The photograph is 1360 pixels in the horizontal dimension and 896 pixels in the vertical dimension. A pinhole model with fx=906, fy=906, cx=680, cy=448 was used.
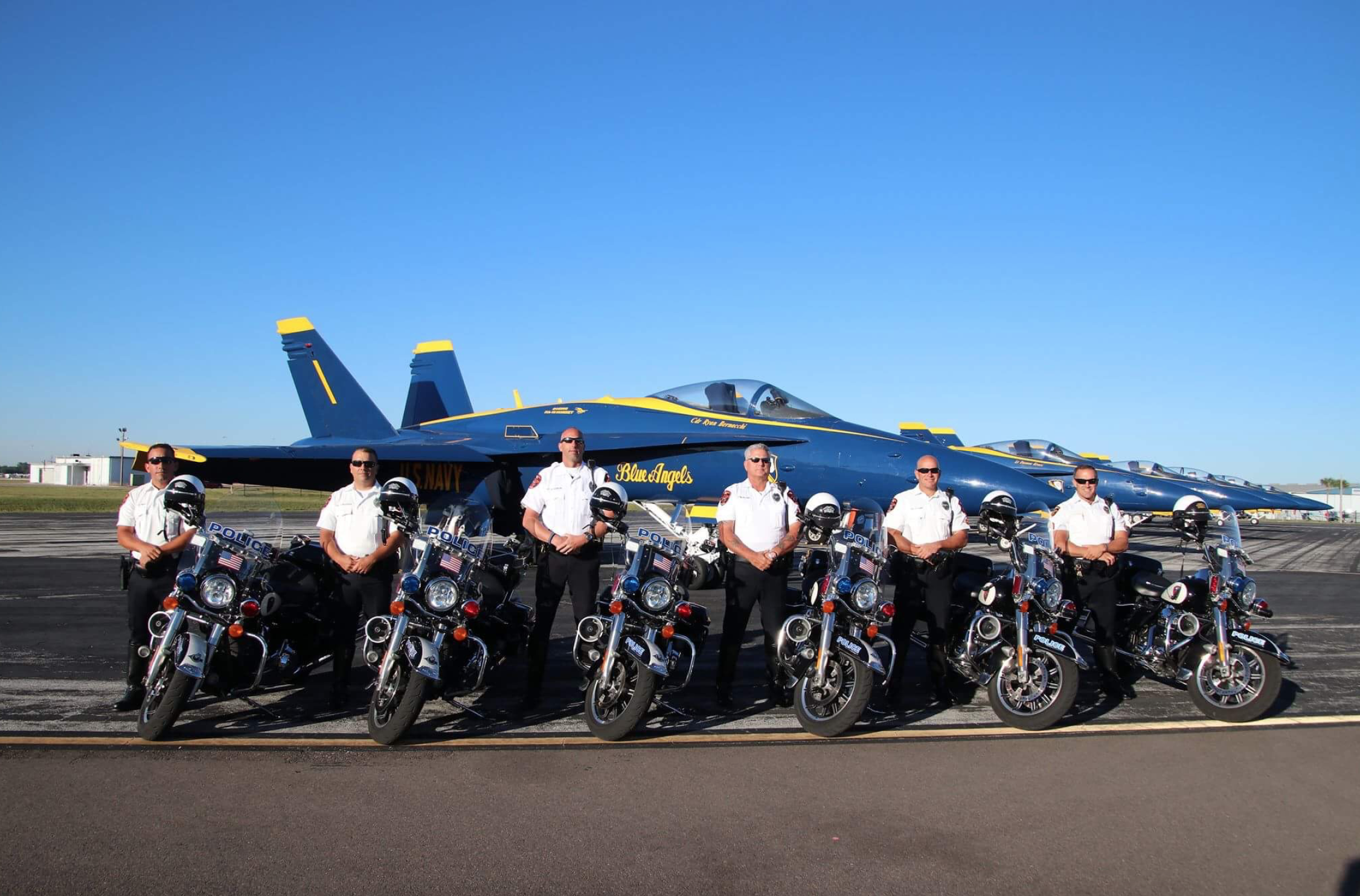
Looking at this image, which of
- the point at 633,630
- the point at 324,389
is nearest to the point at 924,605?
the point at 633,630

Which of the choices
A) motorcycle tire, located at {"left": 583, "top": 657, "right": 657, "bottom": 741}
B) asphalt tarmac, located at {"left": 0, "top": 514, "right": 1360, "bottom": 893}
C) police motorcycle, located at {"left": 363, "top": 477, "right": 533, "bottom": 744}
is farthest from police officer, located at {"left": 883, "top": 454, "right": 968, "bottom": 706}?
police motorcycle, located at {"left": 363, "top": 477, "right": 533, "bottom": 744}

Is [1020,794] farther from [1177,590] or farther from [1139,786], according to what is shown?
[1177,590]

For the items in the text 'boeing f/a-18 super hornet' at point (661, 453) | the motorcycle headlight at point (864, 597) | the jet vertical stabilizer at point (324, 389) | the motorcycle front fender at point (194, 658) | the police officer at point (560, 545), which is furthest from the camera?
the jet vertical stabilizer at point (324, 389)

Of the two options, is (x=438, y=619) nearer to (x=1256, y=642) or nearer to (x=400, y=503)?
(x=400, y=503)

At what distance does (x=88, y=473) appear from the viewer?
112 m

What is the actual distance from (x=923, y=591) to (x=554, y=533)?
2609mm

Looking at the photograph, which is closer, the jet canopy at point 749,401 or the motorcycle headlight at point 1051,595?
the motorcycle headlight at point 1051,595

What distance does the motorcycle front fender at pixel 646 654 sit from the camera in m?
5.26

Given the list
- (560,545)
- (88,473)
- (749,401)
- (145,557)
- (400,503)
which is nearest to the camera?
(400,503)

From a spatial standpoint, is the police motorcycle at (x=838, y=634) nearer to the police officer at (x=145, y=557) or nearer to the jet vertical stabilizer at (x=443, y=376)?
the police officer at (x=145, y=557)

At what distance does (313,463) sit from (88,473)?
118196mm

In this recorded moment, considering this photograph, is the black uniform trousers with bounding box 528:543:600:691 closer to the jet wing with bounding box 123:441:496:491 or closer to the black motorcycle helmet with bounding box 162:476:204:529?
the black motorcycle helmet with bounding box 162:476:204:529

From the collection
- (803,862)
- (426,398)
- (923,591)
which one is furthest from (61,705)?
(426,398)

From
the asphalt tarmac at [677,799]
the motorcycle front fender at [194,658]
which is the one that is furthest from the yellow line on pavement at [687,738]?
the motorcycle front fender at [194,658]
